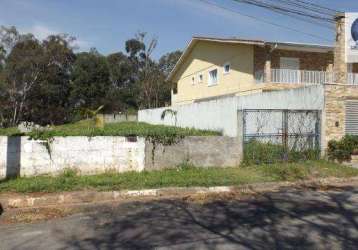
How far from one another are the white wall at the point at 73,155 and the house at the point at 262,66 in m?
13.8

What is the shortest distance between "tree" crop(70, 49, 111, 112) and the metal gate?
39.3m

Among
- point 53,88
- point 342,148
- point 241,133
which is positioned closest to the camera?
point 241,133

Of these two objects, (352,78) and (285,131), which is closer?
(285,131)

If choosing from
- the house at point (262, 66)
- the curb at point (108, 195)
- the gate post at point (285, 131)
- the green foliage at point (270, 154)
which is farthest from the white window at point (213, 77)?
the curb at point (108, 195)

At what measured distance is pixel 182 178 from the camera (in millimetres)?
11945

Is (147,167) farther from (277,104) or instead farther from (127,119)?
(127,119)

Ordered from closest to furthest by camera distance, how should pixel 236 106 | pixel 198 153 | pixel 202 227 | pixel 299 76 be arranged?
1. pixel 202 227
2. pixel 198 153
3. pixel 236 106
4. pixel 299 76

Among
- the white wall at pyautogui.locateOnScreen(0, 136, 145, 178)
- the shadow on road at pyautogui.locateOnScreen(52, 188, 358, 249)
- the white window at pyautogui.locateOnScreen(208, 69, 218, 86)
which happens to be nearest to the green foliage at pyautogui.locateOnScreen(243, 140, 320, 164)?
the white wall at pyautogui.locateOnScreen(0, 136, 145, 178)

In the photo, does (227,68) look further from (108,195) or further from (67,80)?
(67,80)

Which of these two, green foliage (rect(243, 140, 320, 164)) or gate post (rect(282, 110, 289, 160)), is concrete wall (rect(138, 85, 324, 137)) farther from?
gate post (rect(282, 110, 289, 160))

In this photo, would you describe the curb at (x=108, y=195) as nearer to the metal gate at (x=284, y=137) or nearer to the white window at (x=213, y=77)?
the metal gate at (x=284, y=137)

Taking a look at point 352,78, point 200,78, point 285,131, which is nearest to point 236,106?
point 285,131

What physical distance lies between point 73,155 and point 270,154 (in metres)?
6.18

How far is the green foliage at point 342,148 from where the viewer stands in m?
15.3
